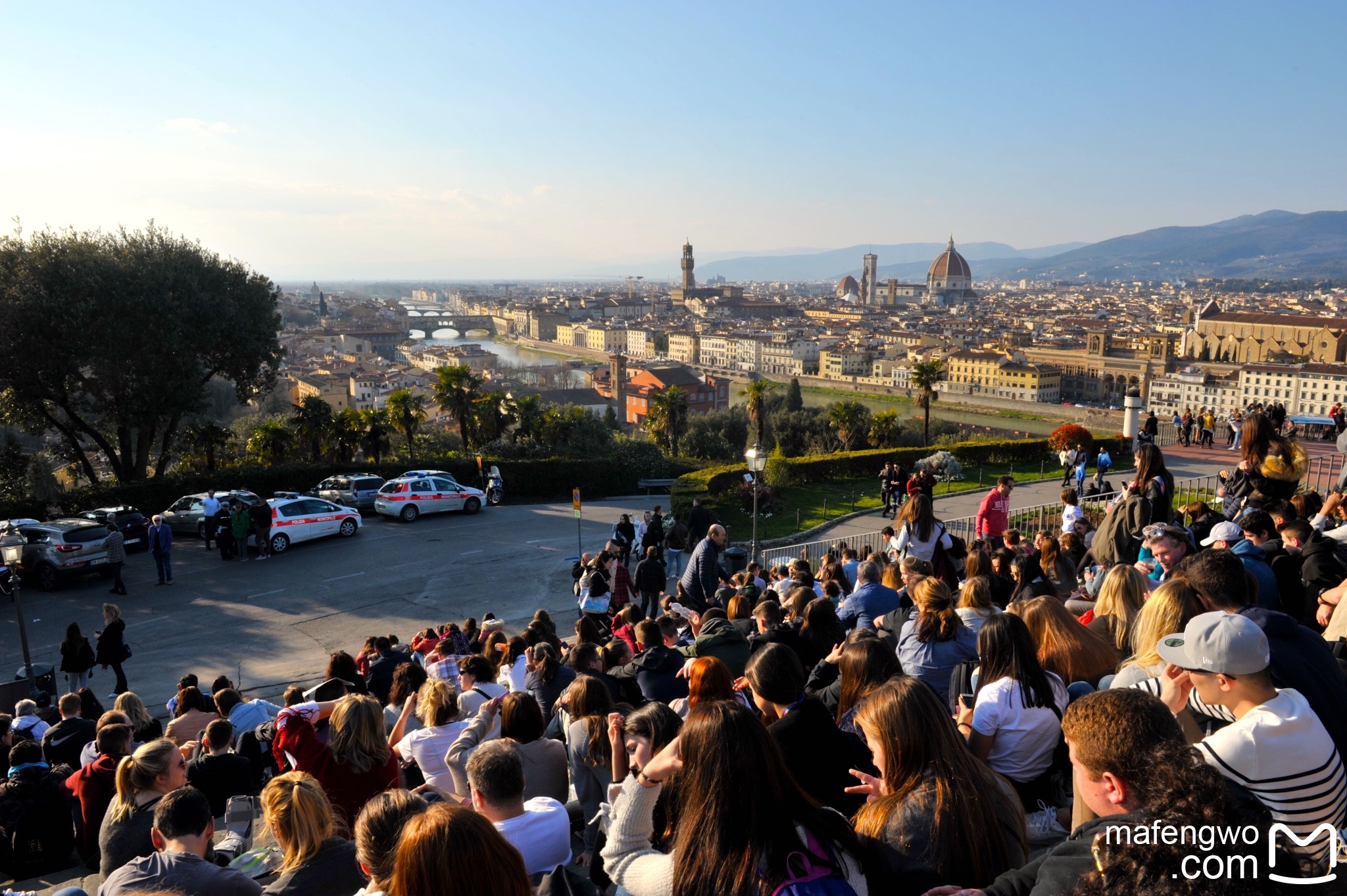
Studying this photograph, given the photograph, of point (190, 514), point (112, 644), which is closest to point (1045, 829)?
point (112, 644)

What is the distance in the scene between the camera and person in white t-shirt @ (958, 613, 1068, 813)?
12.4ft

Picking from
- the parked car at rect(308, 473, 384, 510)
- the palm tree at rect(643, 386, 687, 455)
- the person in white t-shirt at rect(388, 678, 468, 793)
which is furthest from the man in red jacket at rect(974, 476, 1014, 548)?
the palm tree at rect(643, 386, 687, 455)

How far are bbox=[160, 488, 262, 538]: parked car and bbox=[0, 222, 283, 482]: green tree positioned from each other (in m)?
4.11

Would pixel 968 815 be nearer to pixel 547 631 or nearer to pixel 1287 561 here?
pixel 1287 561

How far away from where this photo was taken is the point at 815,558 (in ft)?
51.8

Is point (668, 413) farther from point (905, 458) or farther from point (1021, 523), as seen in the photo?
point (1021, 523)

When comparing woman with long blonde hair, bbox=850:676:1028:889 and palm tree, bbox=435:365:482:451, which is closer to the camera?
woman with long blonde hair, bbox=850:676:1028:889

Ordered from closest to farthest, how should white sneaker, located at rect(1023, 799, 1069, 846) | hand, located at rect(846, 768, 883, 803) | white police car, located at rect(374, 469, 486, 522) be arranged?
hand, located at rect(846, 768, 883, 803), white sneaker, located at rect(1023, 799, 1069, 846), white police car, located at rect(374, 469, 486, 522)

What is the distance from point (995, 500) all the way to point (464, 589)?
8.62m

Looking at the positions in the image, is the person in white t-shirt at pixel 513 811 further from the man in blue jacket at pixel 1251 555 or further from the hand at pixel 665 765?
the man in blue jacket at pixel 1251 555

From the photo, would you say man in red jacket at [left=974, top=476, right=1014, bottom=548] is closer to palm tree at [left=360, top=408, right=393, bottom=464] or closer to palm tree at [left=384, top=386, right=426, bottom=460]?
palm tree at [left=360, top=408, right=393, bottom=464]

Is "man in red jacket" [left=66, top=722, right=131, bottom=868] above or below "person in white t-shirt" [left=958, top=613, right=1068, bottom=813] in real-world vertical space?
below

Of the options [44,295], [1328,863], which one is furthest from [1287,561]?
[44,295]

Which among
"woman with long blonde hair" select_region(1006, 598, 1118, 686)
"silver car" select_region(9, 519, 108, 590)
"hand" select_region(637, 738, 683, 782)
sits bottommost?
"silver car" select_region(9, 519, 108, 590)
